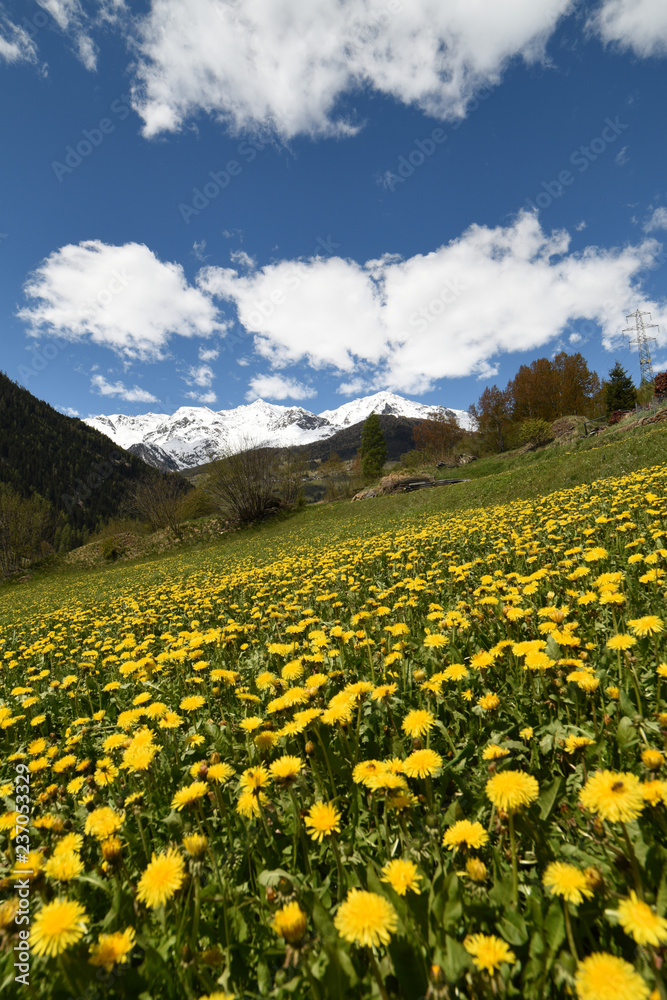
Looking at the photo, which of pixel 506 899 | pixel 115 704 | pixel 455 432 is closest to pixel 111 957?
pixel 506 899

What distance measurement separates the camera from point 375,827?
1.67 metres

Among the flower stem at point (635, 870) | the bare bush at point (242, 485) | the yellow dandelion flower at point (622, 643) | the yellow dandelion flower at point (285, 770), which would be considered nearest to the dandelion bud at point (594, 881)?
the flower stem at point (635, 870)

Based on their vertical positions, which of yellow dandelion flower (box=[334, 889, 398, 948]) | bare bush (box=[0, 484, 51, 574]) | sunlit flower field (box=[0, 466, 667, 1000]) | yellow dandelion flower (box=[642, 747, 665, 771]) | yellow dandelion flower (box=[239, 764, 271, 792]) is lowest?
sunlit flower field (box=[0, 466, 667, 1000])

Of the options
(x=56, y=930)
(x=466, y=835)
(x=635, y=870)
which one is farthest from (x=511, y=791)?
(x=56, y=930)

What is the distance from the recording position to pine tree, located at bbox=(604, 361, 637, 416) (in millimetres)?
41031

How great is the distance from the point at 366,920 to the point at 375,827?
0.74 meters

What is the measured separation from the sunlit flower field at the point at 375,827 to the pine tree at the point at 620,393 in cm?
4759

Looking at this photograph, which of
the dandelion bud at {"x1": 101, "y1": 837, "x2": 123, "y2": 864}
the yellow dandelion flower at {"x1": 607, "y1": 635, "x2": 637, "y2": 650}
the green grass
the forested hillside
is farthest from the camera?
the forested hillside

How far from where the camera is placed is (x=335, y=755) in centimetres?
192

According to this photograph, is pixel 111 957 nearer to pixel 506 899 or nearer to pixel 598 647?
pixel 506 899

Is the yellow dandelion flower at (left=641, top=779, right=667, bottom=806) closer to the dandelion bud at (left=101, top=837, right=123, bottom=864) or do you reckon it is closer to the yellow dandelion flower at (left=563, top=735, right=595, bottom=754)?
the yellow dandelion flower at (left=563, top=735, right=595, bottom=754)

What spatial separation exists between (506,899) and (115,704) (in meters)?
3.34

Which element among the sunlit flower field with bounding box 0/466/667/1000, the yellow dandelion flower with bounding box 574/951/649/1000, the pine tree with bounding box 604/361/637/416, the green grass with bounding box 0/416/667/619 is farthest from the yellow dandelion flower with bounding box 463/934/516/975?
the pine tree with bounding box 604/361/637/416

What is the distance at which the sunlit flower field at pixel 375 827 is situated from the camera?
1048 millimetres
